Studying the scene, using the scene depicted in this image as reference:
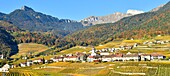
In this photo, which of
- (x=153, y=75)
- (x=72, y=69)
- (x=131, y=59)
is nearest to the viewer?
(x=153, y=75)

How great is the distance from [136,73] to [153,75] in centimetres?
765

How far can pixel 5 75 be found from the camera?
134m

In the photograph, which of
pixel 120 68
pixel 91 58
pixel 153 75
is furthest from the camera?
pixel 91 58

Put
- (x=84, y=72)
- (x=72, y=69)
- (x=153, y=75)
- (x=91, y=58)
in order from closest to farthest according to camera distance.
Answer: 1. (x=153, y=75)
2. (x=84, y=72)
3. (x=72, y=69)
4. (x=91, y=58)

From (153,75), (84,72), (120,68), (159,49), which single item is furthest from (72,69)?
(159,49)

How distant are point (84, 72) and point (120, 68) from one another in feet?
51.3

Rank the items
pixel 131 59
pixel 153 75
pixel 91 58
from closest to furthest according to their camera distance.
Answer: pixel 153 75, pixel 131 59, pixel 91 58

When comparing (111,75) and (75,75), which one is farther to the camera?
(75,75)

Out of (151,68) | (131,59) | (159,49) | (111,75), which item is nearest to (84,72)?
(111,75)

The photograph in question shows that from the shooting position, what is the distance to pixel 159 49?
198875 mm

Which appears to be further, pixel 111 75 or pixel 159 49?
pixel 159 49

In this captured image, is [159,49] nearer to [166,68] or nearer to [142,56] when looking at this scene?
[142,56]

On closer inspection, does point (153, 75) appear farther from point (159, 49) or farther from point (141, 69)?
point (159, 49)

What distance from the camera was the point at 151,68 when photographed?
397 feet
